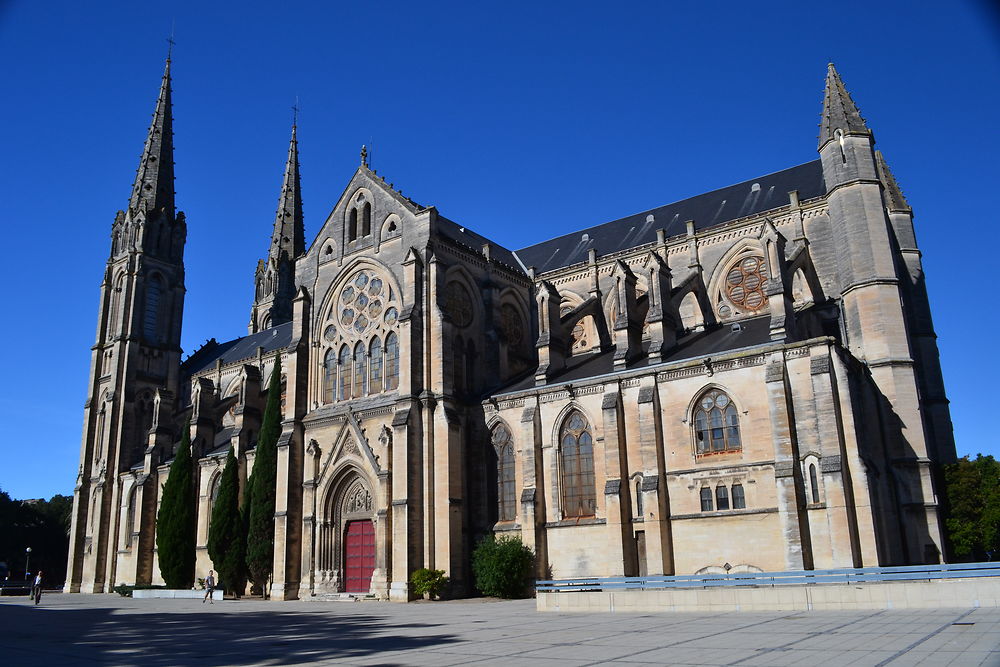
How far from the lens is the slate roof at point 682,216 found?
37.3 meters

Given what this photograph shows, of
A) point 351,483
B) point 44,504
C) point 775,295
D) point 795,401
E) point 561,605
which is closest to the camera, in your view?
point 561,605

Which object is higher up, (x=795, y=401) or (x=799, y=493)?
(x=795, y=401)

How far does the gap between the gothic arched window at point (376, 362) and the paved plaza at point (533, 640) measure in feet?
47.8

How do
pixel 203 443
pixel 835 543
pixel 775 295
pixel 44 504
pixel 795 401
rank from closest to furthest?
pixel 835 543, pixel 795 401, pixel 775 295, pixel 203 443, pixel 44 504

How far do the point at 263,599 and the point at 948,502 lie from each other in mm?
29410

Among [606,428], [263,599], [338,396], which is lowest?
[263,599]

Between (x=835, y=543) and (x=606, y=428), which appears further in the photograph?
(x=606, y=428)

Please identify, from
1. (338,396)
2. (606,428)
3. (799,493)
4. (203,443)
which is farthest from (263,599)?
(799,493)

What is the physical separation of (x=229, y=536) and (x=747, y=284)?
92.3 feet

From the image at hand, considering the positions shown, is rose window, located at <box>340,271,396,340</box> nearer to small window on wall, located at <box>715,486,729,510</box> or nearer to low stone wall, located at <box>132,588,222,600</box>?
low stone wall, located at <box>132,588,222,600</box>

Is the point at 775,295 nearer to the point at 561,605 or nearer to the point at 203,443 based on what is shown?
the point at 561,605

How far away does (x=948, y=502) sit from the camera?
2905 cm

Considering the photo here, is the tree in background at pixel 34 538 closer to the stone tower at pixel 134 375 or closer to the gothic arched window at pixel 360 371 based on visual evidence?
the stone tower at pixel 134 375

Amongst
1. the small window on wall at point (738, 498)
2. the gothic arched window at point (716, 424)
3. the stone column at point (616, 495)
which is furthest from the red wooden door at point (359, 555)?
the small window on wall at point (738, 498)
